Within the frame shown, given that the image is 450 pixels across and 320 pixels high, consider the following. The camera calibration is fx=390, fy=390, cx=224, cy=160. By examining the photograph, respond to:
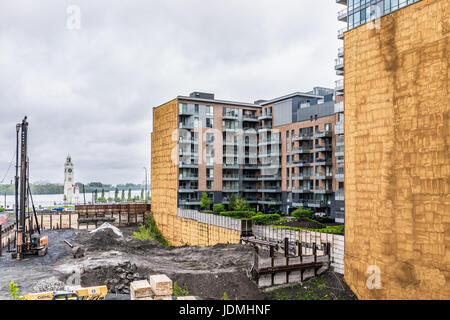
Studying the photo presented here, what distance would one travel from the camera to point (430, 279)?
73.5 ft

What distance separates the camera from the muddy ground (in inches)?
1194

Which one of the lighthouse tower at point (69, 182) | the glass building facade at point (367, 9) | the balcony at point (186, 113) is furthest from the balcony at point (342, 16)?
the lighthouse tower at point (69, 182)

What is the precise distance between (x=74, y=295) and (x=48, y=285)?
42.3ft

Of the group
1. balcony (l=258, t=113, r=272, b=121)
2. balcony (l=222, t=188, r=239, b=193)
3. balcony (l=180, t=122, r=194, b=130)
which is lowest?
balcony (l=222, t=188, r=239, b=193)

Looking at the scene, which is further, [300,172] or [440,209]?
[300,172]

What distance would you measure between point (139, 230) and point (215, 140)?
21339 mm

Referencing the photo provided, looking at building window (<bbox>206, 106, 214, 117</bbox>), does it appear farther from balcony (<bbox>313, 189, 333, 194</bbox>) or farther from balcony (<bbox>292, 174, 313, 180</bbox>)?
balcony (<bbox>313, 189, 333, 194</bbox>)

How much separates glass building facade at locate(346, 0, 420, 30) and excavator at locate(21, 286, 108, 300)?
37.7 meters

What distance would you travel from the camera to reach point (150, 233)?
6675cm

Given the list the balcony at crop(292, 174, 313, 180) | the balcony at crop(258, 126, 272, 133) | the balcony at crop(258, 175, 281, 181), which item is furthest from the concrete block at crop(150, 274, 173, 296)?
the balcony at crop(258, 126, 272, 133)

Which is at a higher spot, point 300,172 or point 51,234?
point 300,172

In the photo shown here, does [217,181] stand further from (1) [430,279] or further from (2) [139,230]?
(1) [430,279]

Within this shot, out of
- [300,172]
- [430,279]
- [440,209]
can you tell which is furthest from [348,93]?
[300,172]
